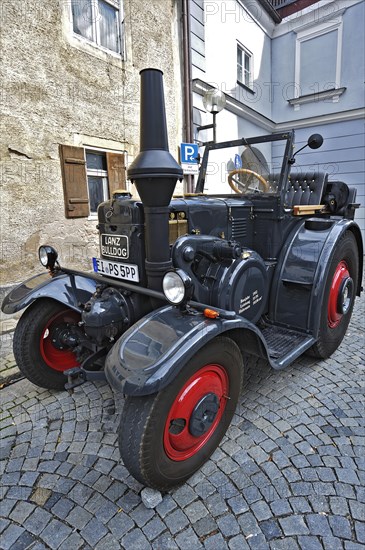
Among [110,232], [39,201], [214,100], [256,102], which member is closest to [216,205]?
[110,232]

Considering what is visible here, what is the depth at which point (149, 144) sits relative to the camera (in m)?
1.92

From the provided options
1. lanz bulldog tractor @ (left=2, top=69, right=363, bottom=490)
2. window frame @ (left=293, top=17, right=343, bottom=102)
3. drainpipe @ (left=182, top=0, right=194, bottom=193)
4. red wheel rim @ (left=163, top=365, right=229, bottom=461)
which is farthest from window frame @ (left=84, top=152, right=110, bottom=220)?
window frame @ (left=293, top=17, right=343, bottom=102)

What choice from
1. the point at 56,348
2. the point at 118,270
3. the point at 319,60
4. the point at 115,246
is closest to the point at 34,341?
the point at 56,348

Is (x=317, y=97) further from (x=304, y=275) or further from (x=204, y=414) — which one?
(x=204, y=414)

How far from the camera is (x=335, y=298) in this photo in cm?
313

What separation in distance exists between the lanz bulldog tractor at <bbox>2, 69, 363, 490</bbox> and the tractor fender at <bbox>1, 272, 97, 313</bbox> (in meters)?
0.01

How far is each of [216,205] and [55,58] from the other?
390cm

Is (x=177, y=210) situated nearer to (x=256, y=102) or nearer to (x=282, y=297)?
(x=282, y=297)

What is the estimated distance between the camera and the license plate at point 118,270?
2.29m

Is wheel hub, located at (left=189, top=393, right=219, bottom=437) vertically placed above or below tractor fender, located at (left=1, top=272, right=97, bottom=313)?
below

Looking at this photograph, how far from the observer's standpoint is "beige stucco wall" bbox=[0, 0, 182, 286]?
4387 mm

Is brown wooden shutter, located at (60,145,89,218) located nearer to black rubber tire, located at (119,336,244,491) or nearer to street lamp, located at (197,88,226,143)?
street lamp, located at (197,88,226,143)

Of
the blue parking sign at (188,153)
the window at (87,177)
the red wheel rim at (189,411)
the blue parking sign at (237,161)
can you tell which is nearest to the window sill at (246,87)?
the blue parking sign at (188,153)

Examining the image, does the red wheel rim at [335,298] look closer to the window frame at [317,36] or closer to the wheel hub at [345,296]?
the wheel hub at [345,296]
